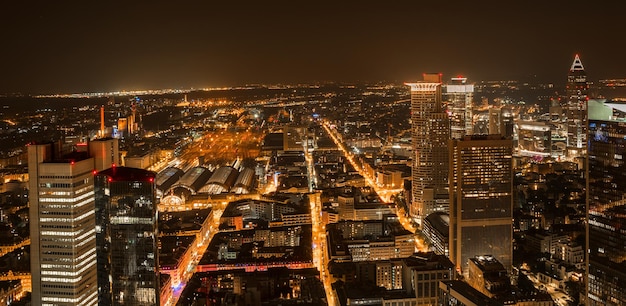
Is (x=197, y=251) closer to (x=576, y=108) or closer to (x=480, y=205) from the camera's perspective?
(x=480, y=205)

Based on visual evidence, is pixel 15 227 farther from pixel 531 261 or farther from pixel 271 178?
pixel 531 261

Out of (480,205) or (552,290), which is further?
(480,205)

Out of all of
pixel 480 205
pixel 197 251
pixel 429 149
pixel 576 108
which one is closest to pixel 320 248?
pixel 197 251

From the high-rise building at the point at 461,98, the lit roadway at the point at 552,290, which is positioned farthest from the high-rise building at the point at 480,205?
the high-rise building at the point at 461,98

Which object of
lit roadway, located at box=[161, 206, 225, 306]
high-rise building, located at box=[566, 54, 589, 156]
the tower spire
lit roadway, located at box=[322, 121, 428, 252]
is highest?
the tower spire

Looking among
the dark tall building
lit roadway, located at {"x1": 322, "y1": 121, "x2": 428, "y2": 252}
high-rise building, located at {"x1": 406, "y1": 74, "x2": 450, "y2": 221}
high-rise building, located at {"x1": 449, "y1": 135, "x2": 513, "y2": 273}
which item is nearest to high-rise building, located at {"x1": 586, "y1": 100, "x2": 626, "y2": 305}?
high-rise building, located at {"x1": 449, "y1": 135, "x2": 513, "y2": 273}

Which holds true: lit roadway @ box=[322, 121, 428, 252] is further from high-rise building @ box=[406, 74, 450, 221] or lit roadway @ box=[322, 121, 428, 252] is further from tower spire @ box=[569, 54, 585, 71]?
tower spire @ box=[569, 54, 585, 71]

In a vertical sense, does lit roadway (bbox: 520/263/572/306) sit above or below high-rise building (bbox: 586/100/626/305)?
below

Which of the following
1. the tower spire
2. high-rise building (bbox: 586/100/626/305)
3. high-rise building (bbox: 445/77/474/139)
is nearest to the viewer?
high-rise building (bbox: 586/100/626/305)
